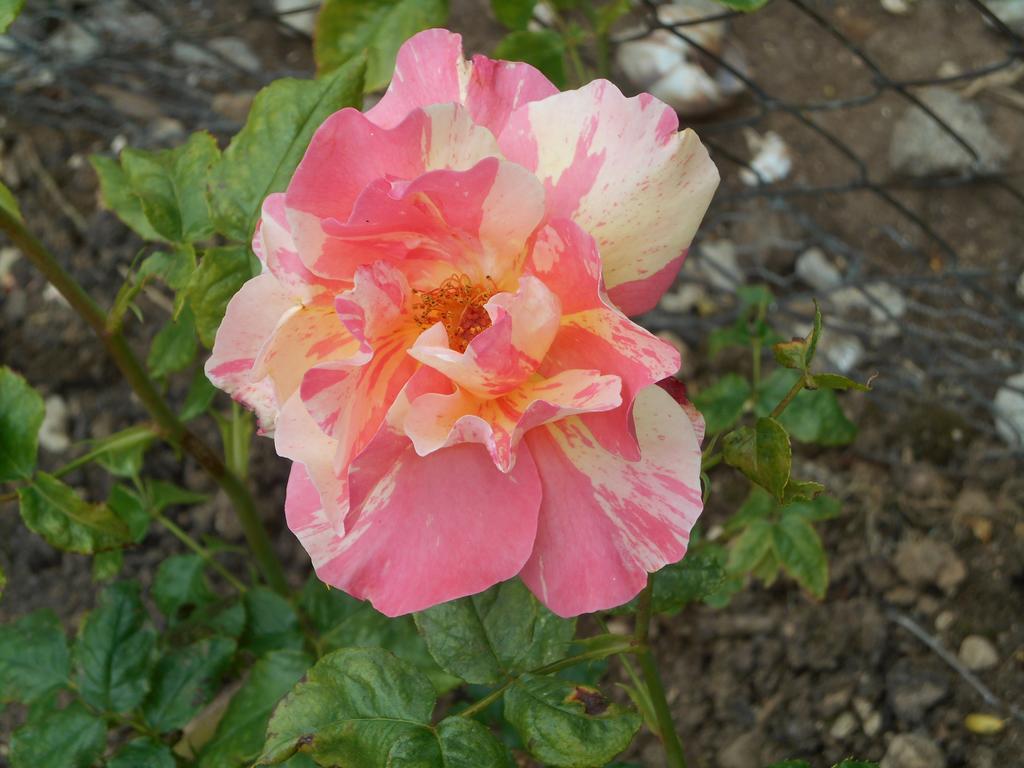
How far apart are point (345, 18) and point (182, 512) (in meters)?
1.16

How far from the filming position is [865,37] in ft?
8.15

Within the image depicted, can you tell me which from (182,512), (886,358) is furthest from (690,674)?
(182,512)

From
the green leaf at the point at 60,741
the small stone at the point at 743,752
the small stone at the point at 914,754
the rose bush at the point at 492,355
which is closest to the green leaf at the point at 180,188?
the rose bush at the point at 492,355

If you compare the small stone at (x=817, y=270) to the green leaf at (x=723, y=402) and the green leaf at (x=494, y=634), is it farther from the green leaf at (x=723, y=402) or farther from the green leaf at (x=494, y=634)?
the green leaf at (x=494, y=634)

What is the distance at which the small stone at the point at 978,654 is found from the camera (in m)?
1.75

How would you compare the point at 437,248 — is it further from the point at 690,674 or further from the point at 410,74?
the point at 690,674

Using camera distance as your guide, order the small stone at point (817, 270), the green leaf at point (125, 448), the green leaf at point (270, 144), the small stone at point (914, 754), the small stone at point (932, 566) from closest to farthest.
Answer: the green leaf at point (270, 144)
the green leaf at point (125, 448)
the small stone at point (914, 754)
the small stone at point (932, 566)
the small stone at point (817, 270)

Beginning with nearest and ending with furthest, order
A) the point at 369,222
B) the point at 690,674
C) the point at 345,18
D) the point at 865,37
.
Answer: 1. the point at 369,222
2. the point at 345,18
3. the point at 690,674
4. the point at 865,37

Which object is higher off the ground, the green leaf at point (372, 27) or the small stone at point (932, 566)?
the green leaf at point (372, 27)

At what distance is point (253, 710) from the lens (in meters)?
1.20

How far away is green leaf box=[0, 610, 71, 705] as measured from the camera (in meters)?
1.29

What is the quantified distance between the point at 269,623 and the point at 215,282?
55 centimetres

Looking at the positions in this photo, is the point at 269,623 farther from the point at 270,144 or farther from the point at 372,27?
the point at 372,27

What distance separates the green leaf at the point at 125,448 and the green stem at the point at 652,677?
643 mm
